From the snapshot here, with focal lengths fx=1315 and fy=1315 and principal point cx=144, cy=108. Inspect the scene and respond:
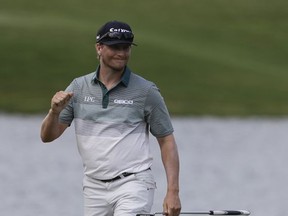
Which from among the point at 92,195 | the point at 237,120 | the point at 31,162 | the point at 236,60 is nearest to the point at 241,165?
the point at 31,162

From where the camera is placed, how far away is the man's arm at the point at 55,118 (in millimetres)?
9125

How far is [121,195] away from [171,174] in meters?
0.40

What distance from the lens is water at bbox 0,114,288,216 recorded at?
1864 cm

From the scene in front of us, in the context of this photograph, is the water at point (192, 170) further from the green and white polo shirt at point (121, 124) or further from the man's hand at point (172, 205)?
the man's hand at point (172, 205)

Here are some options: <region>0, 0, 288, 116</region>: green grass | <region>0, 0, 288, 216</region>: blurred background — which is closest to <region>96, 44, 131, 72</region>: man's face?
<region>0, 0, 288, 216</region>: blurred background

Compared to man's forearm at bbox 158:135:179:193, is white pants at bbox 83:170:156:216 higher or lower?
lower

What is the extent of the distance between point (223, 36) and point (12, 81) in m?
14.2

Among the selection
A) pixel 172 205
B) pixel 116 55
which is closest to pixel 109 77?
pixel 116 55

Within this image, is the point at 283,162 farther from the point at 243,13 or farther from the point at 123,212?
the point at 243,13

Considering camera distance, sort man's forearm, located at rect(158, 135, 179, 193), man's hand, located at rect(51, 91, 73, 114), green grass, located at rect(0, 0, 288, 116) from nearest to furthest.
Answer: man's hand, located at rect(51, 91, 73, 114) < man's forearm, located at rect(158, 135, 179, 193) < green grass, located at rect(0, 0, 288, 116)

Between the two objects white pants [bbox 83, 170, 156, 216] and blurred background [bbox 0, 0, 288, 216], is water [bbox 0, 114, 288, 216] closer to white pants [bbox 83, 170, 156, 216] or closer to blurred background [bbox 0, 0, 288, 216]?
blurred background [bbox 0, 0, 288, 216]

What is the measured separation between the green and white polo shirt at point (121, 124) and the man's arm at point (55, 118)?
203 mm

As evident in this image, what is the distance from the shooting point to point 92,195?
9594 millimetres

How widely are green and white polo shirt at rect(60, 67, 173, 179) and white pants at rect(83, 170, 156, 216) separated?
0.07 meters
